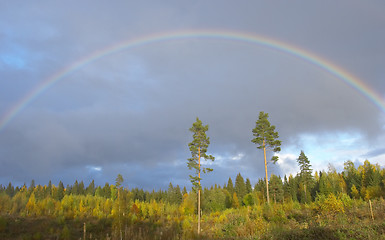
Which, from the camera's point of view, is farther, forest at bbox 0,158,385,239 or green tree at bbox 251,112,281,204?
green tree at bbox 251,112,281,204

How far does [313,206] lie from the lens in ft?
77.4

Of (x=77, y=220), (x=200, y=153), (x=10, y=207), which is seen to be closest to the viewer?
(x=77, y=220)

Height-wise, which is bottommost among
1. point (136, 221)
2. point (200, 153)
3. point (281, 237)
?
point (136, 221)

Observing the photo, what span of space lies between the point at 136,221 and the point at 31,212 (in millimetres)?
12999

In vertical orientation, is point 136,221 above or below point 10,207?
below

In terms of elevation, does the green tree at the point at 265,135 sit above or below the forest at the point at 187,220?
above

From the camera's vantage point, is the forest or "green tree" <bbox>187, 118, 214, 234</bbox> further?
"green tree" <bbox>187, 118, 214, 234</bbox>

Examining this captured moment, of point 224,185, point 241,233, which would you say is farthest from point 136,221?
point 224,185

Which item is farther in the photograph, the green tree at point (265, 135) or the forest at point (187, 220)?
the green tree at point (265, 135)

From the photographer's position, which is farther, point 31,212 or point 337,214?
point 31,212

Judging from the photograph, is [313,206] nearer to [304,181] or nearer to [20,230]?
[20,230]

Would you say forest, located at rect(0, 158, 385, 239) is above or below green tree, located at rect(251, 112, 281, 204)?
below

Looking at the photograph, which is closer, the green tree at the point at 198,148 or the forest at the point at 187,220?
the forest at the point at 187,220

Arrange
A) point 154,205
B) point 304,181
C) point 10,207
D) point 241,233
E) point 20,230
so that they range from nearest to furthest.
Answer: point 241,233 → point 20,230 → point 10,207 → point 154,205 → point 304,181
